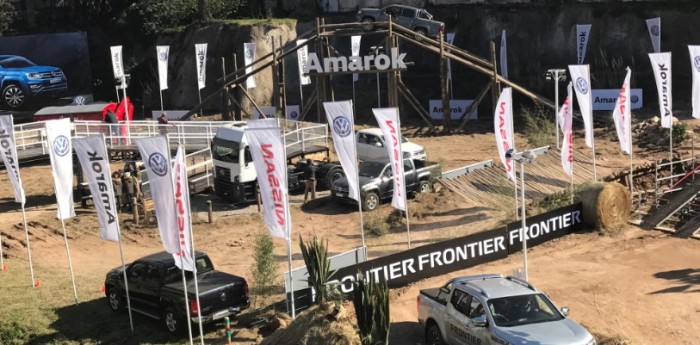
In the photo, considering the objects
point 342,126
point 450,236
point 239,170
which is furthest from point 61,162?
point 450,236

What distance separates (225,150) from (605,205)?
13.2 metres

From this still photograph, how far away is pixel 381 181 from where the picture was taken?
→ 29109 millimetres

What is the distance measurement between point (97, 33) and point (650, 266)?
42.2 meters

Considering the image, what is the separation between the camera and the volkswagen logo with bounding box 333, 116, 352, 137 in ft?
72.7

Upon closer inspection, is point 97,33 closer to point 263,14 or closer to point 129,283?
point 263,14

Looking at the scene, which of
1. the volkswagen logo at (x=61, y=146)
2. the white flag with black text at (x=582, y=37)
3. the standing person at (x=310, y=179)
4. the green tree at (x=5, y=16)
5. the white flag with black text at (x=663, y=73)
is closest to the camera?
the volkswagen logo at (x=61, y=146)

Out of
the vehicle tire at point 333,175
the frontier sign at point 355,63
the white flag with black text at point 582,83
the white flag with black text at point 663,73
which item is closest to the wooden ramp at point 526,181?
the white flag with black text at point 582,83

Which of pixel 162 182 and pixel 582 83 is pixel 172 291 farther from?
pixel 582 83

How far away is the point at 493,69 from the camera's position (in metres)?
40.2

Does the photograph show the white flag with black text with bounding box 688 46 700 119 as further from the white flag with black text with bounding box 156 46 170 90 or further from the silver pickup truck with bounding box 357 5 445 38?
the white flag with black text with bounding box 156 46 170 90

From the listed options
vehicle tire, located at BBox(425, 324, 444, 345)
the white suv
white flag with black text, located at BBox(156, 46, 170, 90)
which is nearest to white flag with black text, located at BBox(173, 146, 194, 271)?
vehicle tire, located at BBox(425, 324, 444, 345)

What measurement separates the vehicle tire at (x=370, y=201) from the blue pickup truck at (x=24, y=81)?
28.0 metres

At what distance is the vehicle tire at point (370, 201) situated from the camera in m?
28.7

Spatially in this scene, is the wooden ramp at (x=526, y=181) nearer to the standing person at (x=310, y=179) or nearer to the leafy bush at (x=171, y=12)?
the standing person at (x=310, y=179)
